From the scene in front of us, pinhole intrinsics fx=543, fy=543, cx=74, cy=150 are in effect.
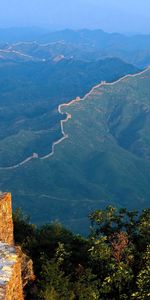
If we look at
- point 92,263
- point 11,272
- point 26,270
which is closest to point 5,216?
point 26,270

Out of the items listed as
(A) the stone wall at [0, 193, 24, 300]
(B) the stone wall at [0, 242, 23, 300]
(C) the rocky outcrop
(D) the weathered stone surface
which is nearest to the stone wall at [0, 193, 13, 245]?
(C) the rocky outcrop

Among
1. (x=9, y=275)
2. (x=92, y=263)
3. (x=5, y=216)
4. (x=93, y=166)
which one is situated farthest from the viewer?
(x=93, y=166)

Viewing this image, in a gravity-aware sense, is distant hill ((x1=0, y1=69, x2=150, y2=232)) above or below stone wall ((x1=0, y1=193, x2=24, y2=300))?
above

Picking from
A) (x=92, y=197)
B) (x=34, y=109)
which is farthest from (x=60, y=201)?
(x=34, y=109)

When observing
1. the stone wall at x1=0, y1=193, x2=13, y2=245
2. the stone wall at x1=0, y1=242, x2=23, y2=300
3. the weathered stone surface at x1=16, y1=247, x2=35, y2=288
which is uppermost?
the stone wall at x1=0, y1=193, x2=13, y2=245

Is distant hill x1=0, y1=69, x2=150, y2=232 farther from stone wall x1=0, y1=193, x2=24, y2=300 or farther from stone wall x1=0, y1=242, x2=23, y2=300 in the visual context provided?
stone wall x1=0, y1=242, x2=23, y2=300

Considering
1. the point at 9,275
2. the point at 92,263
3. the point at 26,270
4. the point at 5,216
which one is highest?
the point at 5,216

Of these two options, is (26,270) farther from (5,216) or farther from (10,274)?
(10,274)
